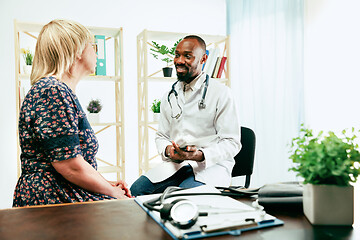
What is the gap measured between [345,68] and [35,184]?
2783 mm

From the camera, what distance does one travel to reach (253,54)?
343cm

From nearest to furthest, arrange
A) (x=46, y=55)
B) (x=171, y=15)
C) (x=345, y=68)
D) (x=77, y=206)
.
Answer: (x=77, y=206) → (x=46, y=55) → (x=345, y=68) → (x=171, y=15)

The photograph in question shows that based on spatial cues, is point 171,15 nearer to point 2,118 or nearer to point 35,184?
point 2,118

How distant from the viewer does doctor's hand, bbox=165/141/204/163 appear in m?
1.71

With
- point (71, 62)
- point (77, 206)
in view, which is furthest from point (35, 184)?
point (71, 62)

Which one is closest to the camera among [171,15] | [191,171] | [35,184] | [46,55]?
[35,184]

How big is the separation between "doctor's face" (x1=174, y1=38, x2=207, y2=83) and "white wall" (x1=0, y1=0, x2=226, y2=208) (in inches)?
57.2

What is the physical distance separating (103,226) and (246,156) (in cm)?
144

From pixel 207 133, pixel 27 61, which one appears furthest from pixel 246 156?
pixel 27 61

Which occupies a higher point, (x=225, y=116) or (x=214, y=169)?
(x=225, y=116)

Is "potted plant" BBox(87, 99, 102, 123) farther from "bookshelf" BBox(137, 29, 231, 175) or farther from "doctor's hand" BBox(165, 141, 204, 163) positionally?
"doctor's hand" BBox(165, 141, 204, 163)

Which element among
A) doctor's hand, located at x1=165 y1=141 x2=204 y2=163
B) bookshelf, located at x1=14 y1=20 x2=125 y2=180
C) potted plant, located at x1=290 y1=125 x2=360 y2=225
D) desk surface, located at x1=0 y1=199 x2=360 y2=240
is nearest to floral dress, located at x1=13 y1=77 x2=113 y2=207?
desk surface, located at x1=0 y1=199 x2=360 y2=240

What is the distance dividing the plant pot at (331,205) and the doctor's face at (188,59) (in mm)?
1403

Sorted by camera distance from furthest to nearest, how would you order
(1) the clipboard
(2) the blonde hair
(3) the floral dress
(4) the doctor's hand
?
(4) the doctor's hand < (2) the blonde hair < (3) the floral dress < (1) the clipboard
